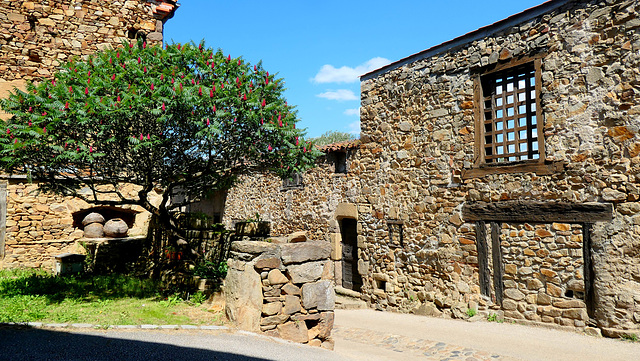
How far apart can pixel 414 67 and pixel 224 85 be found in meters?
4.60

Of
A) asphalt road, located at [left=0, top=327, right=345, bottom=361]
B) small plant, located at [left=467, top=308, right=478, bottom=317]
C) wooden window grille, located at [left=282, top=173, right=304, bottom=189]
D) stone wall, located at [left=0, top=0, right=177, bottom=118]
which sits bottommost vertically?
small plant, located at [left=467, top=308, right=478, bottom=317]

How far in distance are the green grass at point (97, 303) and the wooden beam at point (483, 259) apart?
15.9ft

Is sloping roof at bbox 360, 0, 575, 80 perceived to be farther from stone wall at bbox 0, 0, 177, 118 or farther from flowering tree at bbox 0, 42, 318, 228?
stone wall at bbox 0, 0, 177, 118

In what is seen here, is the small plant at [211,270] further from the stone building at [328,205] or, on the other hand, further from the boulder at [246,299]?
the stone building at [328,205]

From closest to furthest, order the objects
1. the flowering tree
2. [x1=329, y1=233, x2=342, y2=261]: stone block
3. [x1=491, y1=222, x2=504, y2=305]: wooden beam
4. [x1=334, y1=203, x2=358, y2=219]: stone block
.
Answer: the flowering tree → [x1=491, y1=222, x2=504, y2=305]: wooden beam → [x1=334, y1=203, x2=358, y2=219]: stone block → [x1=329, y1=233, x2=342, y2=261]: stone block

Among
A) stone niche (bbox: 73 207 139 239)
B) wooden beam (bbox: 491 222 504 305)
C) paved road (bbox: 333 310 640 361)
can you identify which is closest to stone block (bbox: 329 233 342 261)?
paved road (bbox: 333 310 640 361)

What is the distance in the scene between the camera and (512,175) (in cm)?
741

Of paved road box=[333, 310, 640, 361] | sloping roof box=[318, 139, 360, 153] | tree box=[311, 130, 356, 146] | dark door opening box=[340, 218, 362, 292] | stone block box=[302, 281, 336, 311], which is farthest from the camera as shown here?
tree box=[311, 130, 356, 146]

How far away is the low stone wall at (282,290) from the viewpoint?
508 cm

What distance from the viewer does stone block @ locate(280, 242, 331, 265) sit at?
5.27 meters

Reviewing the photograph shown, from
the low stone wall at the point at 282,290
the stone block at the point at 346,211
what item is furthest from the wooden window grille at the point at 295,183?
the low stone wall at the point at 282,290

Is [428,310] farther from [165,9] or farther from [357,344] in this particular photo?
[165,9]

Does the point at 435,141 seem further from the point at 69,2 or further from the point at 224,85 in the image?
the point at 69,2

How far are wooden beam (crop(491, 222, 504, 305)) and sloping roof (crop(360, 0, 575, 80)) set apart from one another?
11.6 ft
